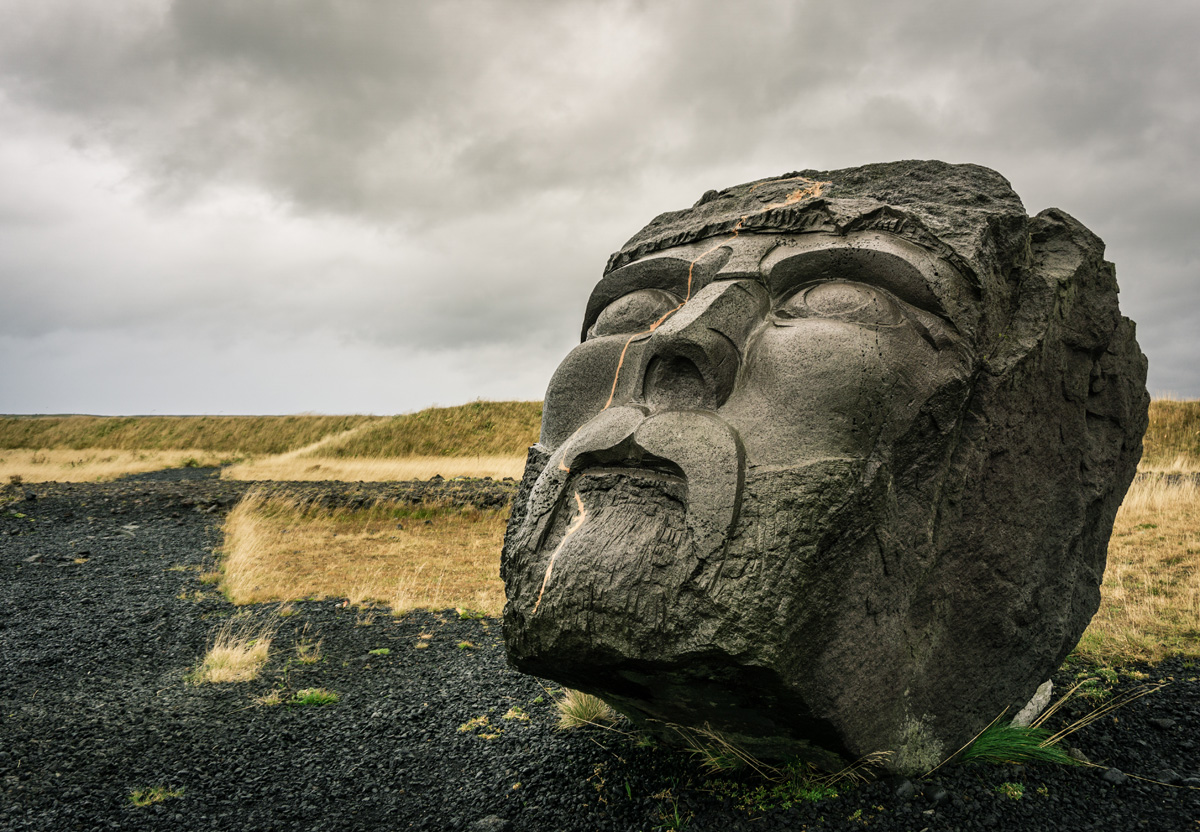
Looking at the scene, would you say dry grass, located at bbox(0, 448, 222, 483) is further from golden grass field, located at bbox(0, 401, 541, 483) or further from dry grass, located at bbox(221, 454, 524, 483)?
dry grass, located at bbox(221, 454, 524, 483)

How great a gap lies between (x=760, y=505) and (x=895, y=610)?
0.86 meters

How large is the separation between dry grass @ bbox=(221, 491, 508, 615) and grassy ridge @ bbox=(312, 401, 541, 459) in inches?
507

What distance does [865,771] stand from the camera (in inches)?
126

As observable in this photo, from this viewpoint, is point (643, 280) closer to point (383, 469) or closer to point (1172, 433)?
point (383, 469)

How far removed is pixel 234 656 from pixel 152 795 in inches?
80.1

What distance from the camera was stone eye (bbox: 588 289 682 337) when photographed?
12.5 feet

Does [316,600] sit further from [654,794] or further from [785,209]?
[785,209]

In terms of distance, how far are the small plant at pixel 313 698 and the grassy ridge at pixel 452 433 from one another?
2112 centimetres

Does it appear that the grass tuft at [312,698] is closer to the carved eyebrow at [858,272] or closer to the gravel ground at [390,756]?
the gravel ground at [390,756]

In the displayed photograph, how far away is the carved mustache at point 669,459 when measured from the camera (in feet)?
8.89

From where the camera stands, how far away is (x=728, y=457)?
278 centimetres

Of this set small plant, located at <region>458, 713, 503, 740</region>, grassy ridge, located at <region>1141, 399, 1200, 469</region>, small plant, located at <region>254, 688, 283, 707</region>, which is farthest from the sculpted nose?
grassy ridge, located at <region>1141, 399, 1200, 469</region>

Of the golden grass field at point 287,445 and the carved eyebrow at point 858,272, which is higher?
the carved eyebrow at point 858,272

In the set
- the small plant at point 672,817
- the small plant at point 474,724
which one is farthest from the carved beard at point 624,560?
the small plant at point 474,724
